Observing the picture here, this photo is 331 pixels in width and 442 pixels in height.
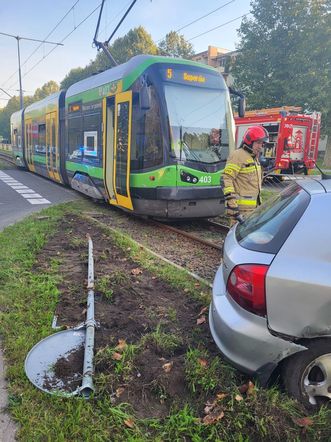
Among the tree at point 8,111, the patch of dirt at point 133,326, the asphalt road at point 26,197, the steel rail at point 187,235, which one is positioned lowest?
the asphalt road at point 26,197

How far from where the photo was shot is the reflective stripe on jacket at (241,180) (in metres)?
5.21

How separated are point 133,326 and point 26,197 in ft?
32.1

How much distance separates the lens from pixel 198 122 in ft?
25.9

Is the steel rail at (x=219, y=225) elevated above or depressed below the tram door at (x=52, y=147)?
below

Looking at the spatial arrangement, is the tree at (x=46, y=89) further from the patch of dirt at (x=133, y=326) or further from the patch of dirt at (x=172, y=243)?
the patch of dirt at (x=133, y=326)

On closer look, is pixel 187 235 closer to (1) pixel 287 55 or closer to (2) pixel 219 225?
(2) pixel 219 225

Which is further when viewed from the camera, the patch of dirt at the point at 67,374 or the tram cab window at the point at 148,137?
the tram cab window at the point at 148,137

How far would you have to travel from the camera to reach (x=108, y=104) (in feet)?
29.7

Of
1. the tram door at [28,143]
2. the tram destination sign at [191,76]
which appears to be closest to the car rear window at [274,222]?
the tram destination sign at [191,76]

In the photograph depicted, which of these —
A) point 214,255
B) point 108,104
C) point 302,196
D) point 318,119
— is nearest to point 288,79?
point 318,119

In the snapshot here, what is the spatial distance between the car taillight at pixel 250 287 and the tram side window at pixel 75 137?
29.5 feet

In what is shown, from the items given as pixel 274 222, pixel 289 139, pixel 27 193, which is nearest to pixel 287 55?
pixel 289 139

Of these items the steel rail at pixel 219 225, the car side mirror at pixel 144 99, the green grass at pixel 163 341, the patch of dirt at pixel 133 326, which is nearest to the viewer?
the patch of dirt at pixel 133 326

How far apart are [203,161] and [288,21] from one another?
2531 cm
